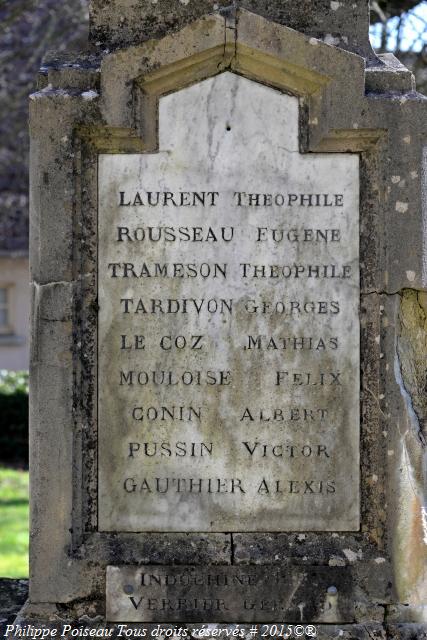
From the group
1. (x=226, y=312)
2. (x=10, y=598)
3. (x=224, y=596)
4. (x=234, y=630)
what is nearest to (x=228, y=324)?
(x=226, y=312)

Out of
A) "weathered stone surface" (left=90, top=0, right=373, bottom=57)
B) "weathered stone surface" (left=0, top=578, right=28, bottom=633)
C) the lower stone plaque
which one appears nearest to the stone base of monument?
the lower stone plaque

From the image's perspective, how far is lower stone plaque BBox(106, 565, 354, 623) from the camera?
3.69 m

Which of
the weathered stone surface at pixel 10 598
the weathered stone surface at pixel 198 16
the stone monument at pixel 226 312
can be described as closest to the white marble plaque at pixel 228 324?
the stone monument at pixel 226 312

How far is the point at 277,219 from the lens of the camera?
151 inches

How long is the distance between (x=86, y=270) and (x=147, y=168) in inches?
18.3

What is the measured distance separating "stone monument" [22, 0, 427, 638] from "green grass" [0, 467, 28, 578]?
249 centimetres

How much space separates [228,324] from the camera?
12.6 ft

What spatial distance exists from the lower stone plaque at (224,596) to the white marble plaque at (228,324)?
0.19 meters

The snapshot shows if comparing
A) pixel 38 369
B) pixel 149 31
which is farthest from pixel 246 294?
pixel 149 31

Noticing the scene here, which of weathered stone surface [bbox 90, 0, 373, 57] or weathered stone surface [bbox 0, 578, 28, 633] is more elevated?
weathered stone surface [bbox 90, 0, 373, 57]

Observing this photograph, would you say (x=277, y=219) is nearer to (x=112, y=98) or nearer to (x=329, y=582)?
(x=112, y=98)

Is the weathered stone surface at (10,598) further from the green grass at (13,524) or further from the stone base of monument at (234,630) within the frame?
the green grass at (13,524)

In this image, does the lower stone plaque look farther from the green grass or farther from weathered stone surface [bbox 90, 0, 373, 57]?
the green grass

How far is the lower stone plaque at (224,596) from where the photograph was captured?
12.1ft
